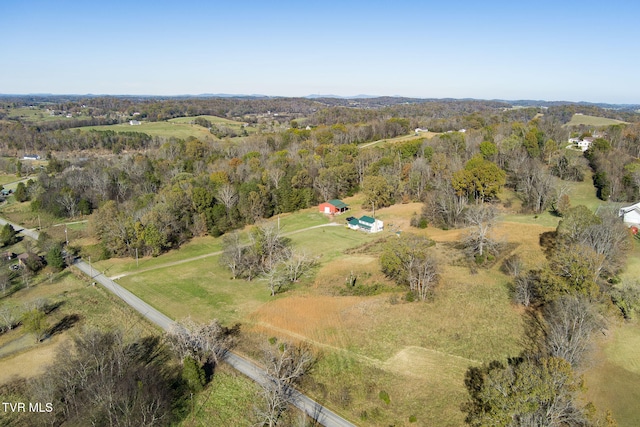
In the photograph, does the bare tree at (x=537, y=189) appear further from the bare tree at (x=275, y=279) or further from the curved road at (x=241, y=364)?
the curved road at (x=241, y=364)

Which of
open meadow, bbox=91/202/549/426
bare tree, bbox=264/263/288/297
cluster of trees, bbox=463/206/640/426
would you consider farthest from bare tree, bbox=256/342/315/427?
cluster of trees, bbox=463/206/640/426

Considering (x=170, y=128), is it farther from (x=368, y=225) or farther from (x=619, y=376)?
(x=619, y=376)

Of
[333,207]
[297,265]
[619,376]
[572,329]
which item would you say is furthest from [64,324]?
[619,376]

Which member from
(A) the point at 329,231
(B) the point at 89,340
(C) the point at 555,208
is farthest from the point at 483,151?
(B) the point at 89,340

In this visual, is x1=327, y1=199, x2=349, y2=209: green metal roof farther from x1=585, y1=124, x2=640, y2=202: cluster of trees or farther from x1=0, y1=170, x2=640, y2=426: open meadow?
x1=585, y1=124, x2=640, y2=202: cluster of trees

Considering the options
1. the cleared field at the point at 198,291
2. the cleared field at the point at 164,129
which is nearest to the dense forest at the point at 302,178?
the cleared field at the point at 198,291

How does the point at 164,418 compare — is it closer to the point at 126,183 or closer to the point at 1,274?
the point at 1,274

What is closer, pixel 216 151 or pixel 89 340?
pixel 89 340
